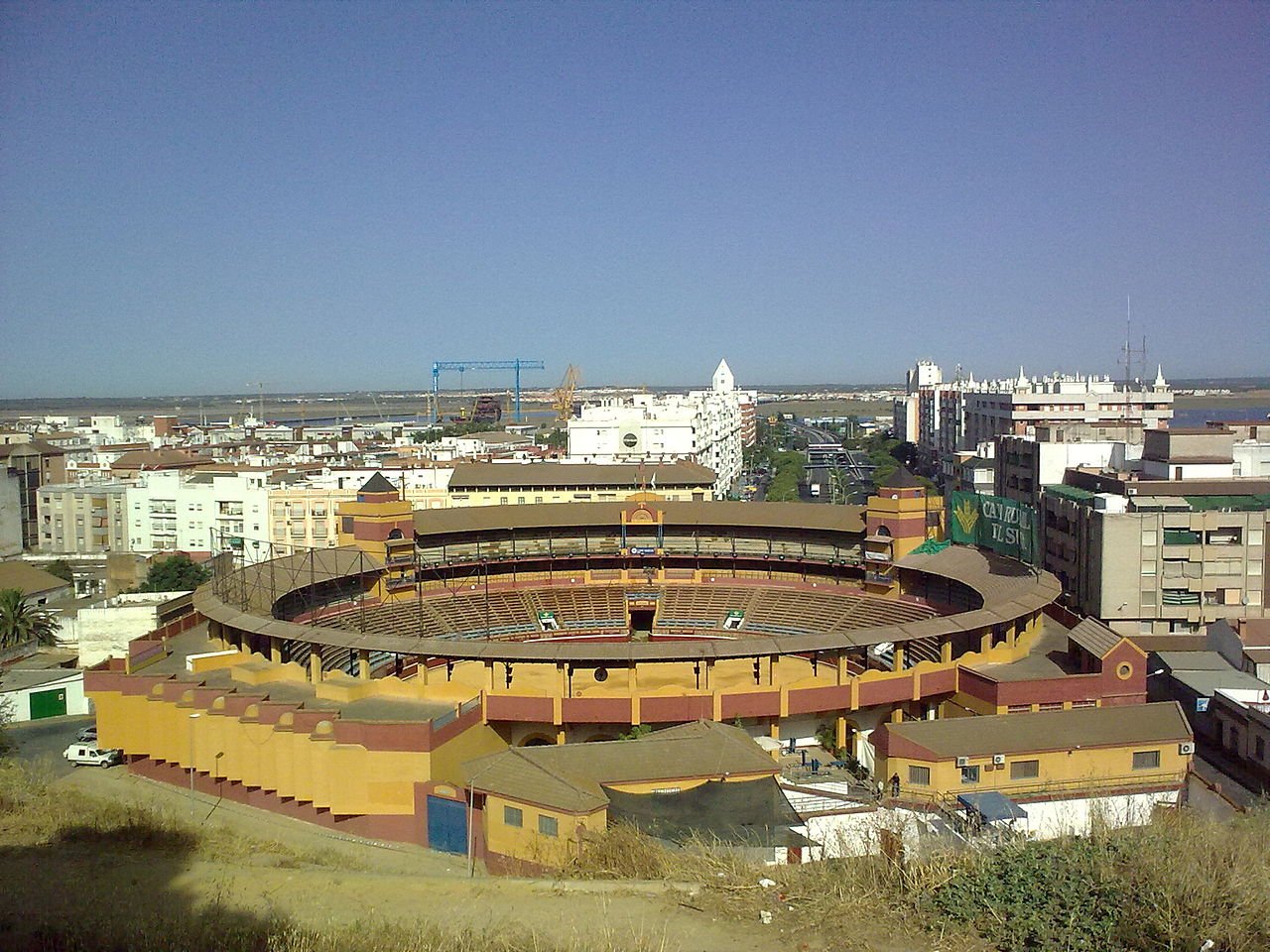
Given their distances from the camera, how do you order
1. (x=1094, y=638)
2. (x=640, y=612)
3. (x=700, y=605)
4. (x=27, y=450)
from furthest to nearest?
1. (x=27, y=450)
2. (x=640, y=612)
3. (x=700, y=605)
4. (x=1094, y=638)

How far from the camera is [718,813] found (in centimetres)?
1953

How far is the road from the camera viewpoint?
28781 millimetres

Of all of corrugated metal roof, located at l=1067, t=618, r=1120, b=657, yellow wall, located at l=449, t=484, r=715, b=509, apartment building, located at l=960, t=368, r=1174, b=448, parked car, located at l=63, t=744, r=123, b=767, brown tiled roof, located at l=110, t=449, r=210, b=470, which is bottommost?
parked car, located at l=63, t=744, r=123, b=767

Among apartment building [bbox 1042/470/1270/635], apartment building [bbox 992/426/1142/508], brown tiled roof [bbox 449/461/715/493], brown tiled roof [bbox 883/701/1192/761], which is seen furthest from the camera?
brown tiled roof [bbox 449/461/715/493]

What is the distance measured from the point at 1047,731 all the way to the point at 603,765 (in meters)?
9.85

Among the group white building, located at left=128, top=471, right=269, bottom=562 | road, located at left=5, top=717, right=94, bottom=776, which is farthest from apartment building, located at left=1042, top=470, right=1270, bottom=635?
white building, located at left=128, top=471, right=269, bottom=562

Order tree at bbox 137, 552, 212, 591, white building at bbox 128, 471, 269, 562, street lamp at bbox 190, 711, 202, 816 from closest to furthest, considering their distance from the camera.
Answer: street lamp at bbox 190, 711, 202, 816
tree at bbox 137, 552, 212, 591
white building at bbox 128, 471, 269, 562

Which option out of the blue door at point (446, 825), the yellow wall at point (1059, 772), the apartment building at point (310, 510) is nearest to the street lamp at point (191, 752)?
the blue door at point (446, 825)

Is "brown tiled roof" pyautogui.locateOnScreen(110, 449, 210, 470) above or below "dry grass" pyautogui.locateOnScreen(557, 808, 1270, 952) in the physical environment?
above

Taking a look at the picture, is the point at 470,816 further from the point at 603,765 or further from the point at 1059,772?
the point at 1059,772

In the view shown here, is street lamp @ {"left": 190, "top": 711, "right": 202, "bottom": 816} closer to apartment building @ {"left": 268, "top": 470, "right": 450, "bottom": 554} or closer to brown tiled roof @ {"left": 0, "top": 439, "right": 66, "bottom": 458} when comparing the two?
apartment building @ {"left": 268, "top": 470, "right": 450, "bottom": 554}

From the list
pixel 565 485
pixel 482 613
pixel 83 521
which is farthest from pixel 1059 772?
pixel 83 521

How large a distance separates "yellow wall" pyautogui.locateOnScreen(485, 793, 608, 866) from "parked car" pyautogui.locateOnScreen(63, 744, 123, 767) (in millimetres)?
13093

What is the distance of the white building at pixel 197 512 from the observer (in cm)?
6241
